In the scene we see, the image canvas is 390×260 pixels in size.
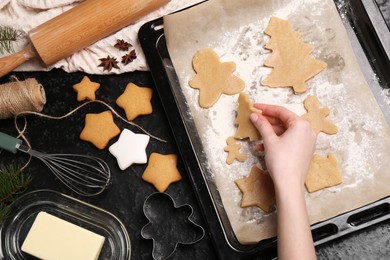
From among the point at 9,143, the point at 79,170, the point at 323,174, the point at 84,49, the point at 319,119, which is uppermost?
the point at 84,49

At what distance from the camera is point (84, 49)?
61.2 inches

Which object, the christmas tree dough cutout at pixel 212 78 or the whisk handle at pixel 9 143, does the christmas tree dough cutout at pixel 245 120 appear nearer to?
the christmas tree dough cutout at pixel 212 78

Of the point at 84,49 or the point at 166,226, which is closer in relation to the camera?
the point at 166,226

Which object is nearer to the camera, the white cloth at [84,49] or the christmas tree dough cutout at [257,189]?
the christmas tree dough cutout at [257,189]

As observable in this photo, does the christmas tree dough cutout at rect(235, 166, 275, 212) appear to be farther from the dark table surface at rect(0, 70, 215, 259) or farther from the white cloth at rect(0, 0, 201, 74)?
the white cloth at rect(0, 0, 201, 74)

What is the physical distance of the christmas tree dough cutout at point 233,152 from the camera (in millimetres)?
1441

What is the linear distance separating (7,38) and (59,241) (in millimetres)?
560

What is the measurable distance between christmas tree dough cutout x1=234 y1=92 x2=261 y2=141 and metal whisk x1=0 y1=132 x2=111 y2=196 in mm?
366

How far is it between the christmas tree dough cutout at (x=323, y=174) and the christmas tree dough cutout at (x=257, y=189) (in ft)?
0.31

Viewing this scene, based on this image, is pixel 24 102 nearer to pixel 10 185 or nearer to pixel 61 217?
pixel 10 185

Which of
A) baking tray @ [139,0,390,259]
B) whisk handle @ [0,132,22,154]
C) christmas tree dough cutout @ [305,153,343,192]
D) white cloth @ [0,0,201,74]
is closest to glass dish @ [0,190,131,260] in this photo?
whisk handle @ [0,132,22,154]

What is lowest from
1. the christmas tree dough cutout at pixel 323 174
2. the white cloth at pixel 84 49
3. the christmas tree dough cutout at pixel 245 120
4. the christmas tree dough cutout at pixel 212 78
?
the christmas tree dough cutout at pixel 323 174

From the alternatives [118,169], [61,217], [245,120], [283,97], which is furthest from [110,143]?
[283,97]

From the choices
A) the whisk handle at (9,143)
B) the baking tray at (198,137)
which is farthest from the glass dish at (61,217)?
the baking tray at (198,137)
